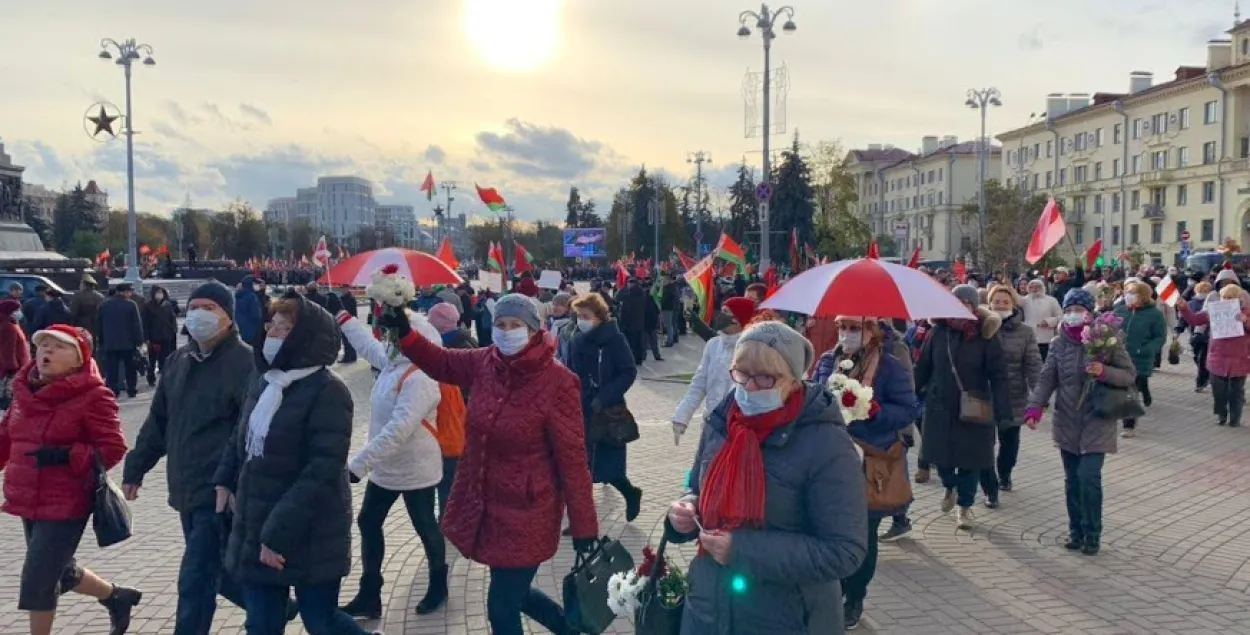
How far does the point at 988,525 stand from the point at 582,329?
3489 millimetres

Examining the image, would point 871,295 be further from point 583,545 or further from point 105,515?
point 105,515

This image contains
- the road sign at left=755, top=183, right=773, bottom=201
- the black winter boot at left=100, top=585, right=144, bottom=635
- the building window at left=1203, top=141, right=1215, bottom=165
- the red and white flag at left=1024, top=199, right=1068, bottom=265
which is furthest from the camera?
the building window at left=1203, top=141, right=1215, bottom=165

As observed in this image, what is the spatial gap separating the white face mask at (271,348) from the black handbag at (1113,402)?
526 centimetres

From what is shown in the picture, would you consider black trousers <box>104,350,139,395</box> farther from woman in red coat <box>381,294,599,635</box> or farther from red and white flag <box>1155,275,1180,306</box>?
red and white flag <box>1155,275,1180,306</box>

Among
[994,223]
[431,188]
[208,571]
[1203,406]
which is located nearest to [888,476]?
[208,571]

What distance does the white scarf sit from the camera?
4164mm

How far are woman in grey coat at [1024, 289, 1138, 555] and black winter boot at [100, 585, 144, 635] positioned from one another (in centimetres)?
591

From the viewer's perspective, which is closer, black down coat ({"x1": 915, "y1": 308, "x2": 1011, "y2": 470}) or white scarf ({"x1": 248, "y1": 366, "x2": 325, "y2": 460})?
white scarf ({"x1": 248, "y1": 366, "x2": 325, "y2": 460})

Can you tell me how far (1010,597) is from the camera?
5898 millimetres

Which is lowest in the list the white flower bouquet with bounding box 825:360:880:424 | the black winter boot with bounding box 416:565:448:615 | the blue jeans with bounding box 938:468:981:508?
the black winter boot with bounding box 416:565:448:615

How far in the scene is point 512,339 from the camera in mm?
4363

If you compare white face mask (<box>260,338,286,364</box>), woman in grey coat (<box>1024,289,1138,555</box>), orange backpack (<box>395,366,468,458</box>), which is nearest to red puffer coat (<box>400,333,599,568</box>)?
white face mask (<box>260,338,286,364</box>)

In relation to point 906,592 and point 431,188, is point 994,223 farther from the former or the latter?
point 906,592

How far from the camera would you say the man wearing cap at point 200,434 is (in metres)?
4.69
